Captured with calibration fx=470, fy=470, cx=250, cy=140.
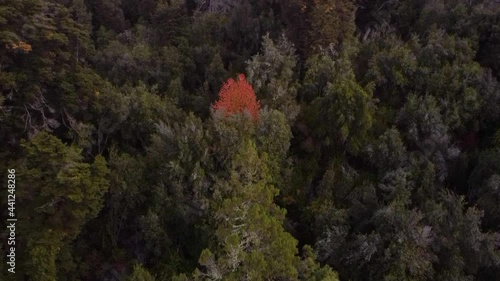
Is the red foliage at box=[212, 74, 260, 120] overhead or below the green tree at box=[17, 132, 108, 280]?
overhead

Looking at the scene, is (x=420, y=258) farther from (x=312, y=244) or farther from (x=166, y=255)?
(x=166, y=255)

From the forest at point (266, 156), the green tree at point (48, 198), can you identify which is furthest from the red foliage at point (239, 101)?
the green tree at point (48, 198)

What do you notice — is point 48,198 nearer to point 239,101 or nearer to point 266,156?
point 266,156

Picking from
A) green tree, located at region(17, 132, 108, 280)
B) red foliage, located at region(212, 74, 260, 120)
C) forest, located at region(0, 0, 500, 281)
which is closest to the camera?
green tree, located at region(17, 132, 108, 280)

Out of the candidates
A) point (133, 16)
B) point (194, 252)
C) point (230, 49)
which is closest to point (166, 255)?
point (194, 252)

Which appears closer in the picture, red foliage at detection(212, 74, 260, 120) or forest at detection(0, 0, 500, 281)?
forest at detection(0, 0, 500, 281)

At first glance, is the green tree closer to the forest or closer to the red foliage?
the forest

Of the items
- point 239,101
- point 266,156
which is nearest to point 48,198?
point 266,156

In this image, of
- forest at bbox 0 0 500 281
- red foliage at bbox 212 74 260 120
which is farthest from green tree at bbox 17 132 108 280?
red foliage at bbox 212 74 260 120
